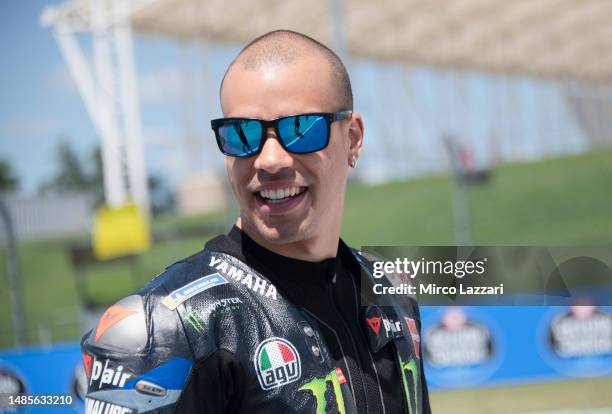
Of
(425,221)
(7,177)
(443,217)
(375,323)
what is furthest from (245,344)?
(7,177)

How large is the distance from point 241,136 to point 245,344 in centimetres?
43

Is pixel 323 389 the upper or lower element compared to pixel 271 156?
lower

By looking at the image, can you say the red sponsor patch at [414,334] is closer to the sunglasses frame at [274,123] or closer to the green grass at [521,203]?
the sunglasses frame at [274,123]

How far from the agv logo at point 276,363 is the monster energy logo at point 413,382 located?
1.19ft

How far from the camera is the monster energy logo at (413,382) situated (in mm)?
1828

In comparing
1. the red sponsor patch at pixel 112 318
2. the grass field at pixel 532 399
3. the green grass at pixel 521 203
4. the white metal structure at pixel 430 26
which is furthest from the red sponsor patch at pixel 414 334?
the white metal structure at pixel 430 26

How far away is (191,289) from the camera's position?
1.56m

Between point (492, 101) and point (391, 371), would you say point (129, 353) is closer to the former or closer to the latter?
point (391, 371)

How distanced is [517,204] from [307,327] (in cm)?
1335

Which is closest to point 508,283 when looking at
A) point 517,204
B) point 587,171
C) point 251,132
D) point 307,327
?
point 307,327

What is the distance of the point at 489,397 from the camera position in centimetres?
836

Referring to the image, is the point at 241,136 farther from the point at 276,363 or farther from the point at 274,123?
the point at 276,363

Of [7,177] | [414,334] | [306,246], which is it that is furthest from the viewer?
[7,177]

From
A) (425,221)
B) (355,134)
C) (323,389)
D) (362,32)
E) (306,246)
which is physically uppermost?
(362,32)
